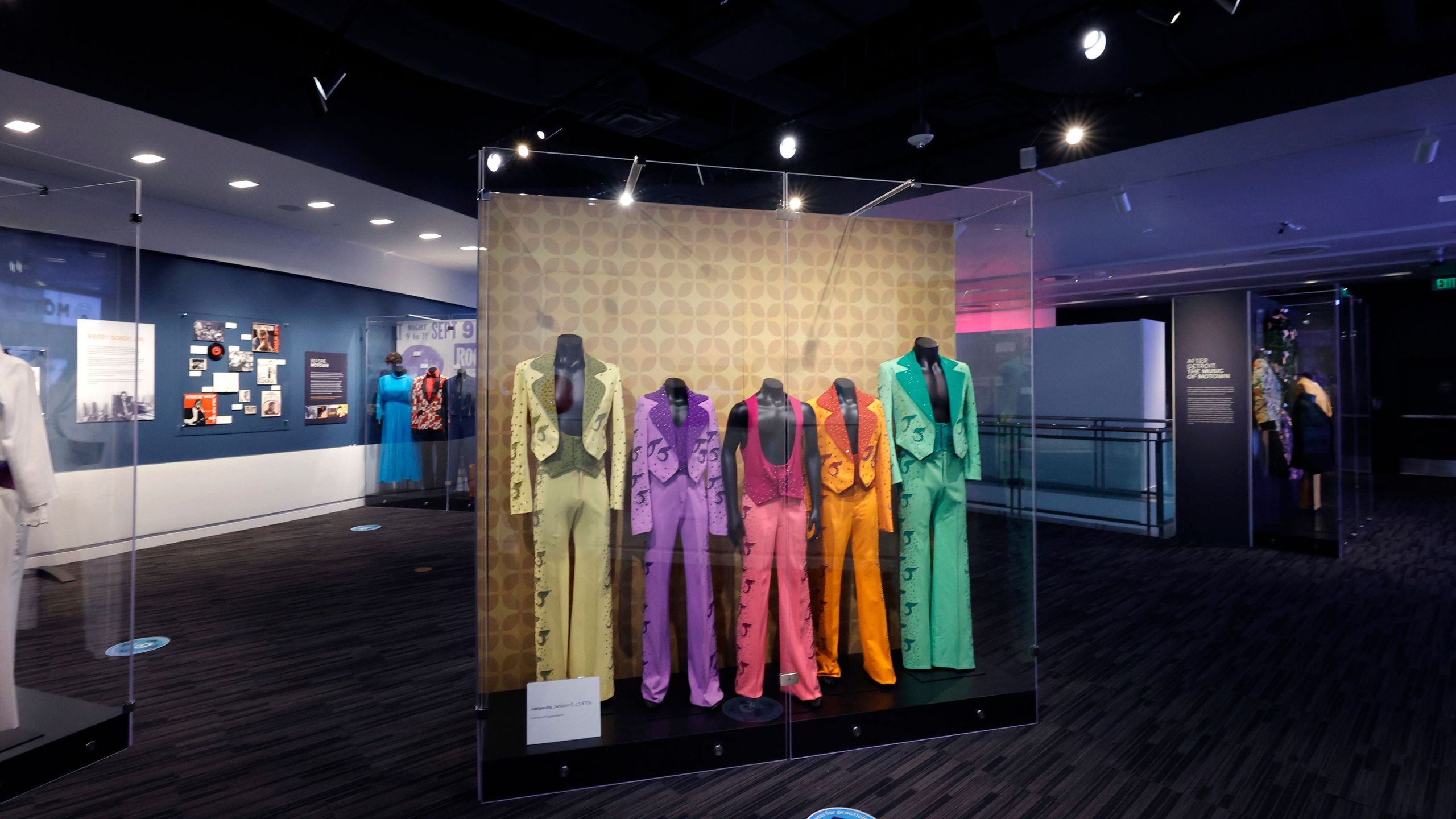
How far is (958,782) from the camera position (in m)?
2.47

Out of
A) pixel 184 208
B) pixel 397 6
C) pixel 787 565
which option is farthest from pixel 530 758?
pixel 184 208

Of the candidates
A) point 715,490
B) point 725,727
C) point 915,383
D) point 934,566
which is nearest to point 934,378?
point 915,383

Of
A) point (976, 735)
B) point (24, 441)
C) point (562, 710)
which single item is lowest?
point (976, 735)

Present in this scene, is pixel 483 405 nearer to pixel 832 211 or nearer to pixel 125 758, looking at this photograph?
pixel 832 211

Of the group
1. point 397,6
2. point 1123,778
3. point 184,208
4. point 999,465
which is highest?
point 397,6

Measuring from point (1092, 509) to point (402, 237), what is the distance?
8107 millimetres

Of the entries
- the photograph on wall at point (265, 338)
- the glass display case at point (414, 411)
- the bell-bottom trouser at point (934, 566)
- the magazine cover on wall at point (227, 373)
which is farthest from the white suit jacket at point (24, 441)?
the glass display case at point (414, 411)

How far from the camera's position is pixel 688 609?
108 inches

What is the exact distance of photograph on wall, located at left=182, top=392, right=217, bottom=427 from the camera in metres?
6.40

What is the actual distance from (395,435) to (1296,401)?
9.49 meters

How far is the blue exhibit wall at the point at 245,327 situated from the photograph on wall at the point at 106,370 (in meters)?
3.99

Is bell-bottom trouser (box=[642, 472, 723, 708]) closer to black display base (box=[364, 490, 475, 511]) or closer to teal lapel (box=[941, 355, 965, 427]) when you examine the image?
teal lapel (box=[941, 355, 965, 427])

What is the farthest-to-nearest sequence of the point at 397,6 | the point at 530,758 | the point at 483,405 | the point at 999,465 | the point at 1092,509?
the point at 1092,509 → the point at 397,6 → the point at 999,465 → the point at 483,405 → the point at 530,758

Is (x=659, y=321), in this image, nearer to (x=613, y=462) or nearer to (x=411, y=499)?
(x=613, y=462)
